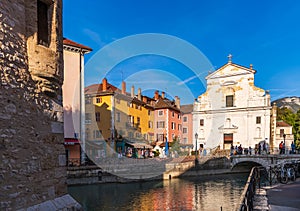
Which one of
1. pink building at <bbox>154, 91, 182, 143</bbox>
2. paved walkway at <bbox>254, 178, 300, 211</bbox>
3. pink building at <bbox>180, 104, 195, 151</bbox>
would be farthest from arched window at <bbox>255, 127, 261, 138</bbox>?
paved walkway at <bbox>254, 178, 300, 211</bbox>

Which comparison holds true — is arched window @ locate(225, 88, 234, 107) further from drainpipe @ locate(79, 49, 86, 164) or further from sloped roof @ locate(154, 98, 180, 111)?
drainpipe @ locate(79, 49, 86, 164)

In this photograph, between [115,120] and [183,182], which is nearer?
[183,182]

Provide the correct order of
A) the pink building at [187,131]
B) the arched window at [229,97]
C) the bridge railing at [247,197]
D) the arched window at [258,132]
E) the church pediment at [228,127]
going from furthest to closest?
the pink building at [187,131], the arched window at [229,97], the church pediment at [228,127], the arched window at [258,132], the bridge railing at [247,197]

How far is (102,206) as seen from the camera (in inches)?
563

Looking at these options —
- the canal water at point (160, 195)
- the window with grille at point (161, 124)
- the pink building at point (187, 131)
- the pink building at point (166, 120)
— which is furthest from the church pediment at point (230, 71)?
the canal water at point (160, 195)

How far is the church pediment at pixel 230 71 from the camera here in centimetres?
3250

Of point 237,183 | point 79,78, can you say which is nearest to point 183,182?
point 237,183

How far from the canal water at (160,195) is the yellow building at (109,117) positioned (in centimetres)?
847

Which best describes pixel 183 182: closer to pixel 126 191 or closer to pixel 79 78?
pixel 126 191

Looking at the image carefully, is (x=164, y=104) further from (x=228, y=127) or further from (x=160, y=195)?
(x=160, y=195)

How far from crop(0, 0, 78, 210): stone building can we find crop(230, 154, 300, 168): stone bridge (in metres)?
22.2

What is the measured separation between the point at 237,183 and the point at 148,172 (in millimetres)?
7861

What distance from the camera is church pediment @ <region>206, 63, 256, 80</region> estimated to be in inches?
1280

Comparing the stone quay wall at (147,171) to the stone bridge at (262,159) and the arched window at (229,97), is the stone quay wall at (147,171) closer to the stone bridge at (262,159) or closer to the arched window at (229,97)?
the stone bridge at (262,159)
